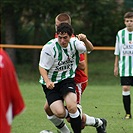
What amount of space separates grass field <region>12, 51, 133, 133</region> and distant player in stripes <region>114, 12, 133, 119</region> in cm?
39

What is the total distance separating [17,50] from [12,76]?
18097 mm

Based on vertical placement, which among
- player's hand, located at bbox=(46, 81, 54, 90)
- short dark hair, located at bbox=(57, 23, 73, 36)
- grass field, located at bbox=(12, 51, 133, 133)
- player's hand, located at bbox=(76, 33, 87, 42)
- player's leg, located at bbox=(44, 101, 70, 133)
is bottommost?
grass field, located at bbox=(12, 51, 133, 133)

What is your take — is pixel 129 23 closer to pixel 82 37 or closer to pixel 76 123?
pixel 82 37

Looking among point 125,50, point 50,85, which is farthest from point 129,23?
point 50,85

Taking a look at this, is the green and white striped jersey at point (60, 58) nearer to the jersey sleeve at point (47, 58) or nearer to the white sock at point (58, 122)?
the jersey sleeve at point (47, 58)

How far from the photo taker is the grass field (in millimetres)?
8516

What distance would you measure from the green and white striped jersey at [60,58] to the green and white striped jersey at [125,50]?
2.65 metres

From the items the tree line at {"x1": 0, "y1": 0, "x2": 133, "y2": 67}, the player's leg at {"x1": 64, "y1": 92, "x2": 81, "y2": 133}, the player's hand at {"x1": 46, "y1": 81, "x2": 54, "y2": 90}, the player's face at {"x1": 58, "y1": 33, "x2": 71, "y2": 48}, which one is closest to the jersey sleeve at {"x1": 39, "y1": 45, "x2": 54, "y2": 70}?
the player's face at {"x1": 58, "y1": 33, "x2": 71, "y2": 48}

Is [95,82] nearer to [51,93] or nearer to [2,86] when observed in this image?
[51,93]

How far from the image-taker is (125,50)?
974cm

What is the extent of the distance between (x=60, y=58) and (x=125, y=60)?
9.79 feet

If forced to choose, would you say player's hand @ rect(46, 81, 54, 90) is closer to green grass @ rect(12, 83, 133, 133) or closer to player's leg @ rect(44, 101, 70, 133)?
player's leg @ rect(44, 101, 70, 133)

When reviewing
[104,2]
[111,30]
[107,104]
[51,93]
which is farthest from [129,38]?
[111,30]

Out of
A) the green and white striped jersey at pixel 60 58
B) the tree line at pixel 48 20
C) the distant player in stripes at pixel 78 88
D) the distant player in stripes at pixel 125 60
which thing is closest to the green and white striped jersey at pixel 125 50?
the distant player in stripes at pixel 125 60
